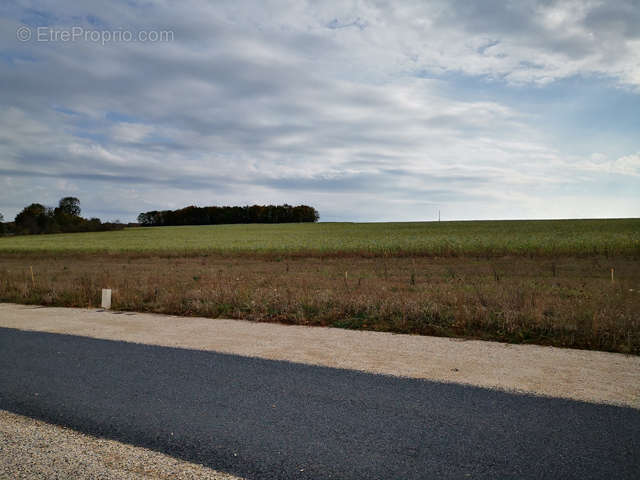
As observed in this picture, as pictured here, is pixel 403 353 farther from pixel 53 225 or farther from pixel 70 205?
pixel 70 205

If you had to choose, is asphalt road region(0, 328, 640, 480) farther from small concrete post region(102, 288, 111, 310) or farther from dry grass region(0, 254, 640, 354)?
small concrete post region(102, 288, 111, 310)

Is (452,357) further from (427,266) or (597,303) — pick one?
(427,266)

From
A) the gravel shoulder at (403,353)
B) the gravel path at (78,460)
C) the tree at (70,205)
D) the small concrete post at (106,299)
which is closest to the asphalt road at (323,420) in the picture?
the gravel path at (78,460)

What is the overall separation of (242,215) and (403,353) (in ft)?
308

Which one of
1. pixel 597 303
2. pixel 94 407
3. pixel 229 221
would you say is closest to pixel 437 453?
pixel 94 407

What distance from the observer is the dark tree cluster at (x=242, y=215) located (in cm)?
9806

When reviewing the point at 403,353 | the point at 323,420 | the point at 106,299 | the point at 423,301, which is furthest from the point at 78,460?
the point at 106,299

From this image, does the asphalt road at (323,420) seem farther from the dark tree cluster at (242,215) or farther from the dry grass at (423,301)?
the dark tree cluster at (242,215)

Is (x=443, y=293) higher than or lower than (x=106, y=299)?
higher

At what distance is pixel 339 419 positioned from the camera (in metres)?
4.42

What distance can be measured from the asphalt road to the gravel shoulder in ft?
1.34

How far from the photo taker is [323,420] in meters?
4.39

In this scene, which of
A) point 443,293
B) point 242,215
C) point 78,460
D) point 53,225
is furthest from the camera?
point 242,215

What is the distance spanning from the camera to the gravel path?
3637mm
